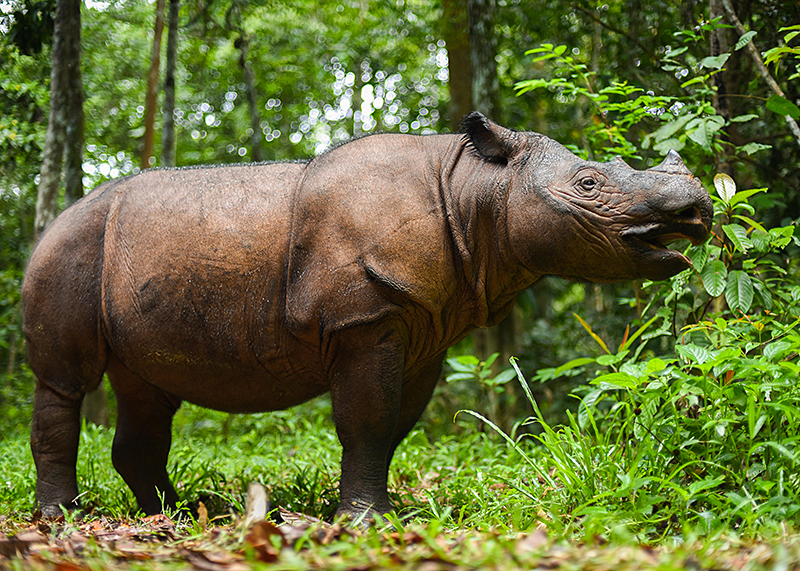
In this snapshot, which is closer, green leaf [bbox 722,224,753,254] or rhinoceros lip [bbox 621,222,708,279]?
rhinoceros lip [bbox 621,222,708,279]


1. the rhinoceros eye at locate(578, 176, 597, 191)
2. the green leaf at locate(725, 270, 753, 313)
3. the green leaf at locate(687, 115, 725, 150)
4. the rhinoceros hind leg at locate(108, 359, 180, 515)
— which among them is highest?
the green leaf at locate(687, 115, 725, 150)

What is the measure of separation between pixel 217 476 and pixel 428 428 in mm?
3789

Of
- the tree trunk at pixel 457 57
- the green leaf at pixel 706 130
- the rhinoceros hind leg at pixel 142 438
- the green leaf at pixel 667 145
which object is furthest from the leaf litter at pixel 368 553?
the tree trunk at pixel 457 57

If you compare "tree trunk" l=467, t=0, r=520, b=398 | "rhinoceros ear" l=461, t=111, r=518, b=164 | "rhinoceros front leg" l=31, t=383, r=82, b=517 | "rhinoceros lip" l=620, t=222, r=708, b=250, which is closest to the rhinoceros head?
"rhinoceros lip" l=620, t=222, r=708, b=250

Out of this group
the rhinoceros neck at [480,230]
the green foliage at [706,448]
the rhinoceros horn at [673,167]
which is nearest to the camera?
the green foliage at [706,448]

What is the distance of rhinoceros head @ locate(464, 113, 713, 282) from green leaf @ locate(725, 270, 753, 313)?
68 cm

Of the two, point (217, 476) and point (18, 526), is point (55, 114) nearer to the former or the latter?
point (217, 476)

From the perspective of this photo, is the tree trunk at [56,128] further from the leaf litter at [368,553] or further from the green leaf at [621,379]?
the green leaf at [621,379]

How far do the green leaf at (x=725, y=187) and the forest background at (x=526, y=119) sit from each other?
10 mm

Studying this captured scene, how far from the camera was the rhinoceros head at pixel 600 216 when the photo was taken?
3012 mm

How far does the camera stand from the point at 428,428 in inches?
309

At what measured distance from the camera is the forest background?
147 inches

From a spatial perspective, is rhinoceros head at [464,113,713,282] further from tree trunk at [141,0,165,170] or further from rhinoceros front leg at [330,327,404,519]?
tree trunk at [141,0,165,170]

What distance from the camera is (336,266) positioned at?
3141mm
